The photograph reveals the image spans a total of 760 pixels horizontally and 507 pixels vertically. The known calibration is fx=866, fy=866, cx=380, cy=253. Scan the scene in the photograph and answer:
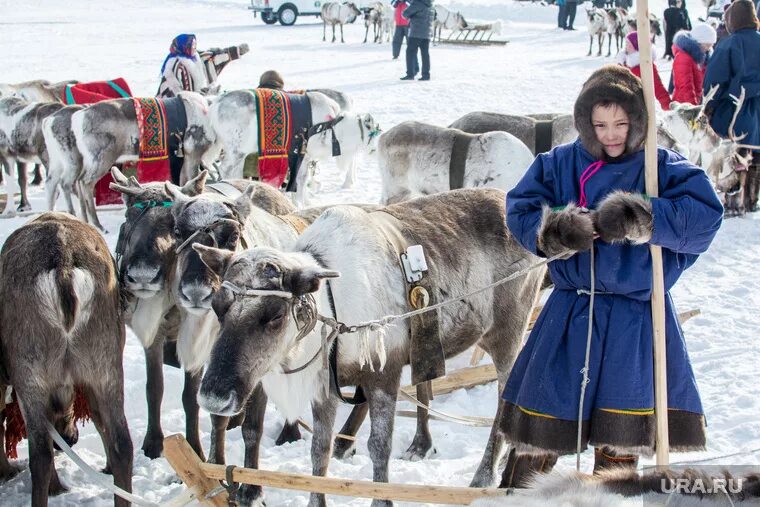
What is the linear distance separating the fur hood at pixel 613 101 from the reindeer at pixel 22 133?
24.0 feet

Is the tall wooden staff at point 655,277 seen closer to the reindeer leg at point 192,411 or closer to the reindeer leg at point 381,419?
the reindeer leg at point 381,419

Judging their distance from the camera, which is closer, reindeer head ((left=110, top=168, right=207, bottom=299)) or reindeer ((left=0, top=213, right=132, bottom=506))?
reindeer ((left=0, top=213, right=132, bottom=506))

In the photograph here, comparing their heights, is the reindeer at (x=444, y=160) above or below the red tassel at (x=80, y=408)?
above

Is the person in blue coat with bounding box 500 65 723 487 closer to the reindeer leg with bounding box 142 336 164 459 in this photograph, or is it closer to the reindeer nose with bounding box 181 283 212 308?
the reindeer nose with bounding box 181 283 212 308

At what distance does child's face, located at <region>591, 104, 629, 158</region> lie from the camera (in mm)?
2676

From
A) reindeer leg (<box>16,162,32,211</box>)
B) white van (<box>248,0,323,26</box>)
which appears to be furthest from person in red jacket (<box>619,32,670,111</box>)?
white van (<box>248,0,323,26</box>)

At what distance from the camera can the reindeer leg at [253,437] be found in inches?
146

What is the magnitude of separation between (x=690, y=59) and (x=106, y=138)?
662 cm

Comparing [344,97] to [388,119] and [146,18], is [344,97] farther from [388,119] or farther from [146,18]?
[146,18]

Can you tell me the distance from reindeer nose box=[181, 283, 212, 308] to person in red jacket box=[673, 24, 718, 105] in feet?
26.5

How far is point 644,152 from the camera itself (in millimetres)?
2750

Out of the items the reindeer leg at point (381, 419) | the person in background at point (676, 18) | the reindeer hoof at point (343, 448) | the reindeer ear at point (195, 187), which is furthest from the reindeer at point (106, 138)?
the person in background at point (676, 18)

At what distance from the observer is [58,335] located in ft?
10.7

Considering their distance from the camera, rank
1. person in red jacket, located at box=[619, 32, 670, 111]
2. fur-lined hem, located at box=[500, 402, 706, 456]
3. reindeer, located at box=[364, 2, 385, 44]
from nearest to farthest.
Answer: fur-lined hem, located at box=[500, 402, 706, 456]
person in red jacket, located at box=[619, 32, 670, 111]
reindeer, located at box=[364, 2, 385, 44]
